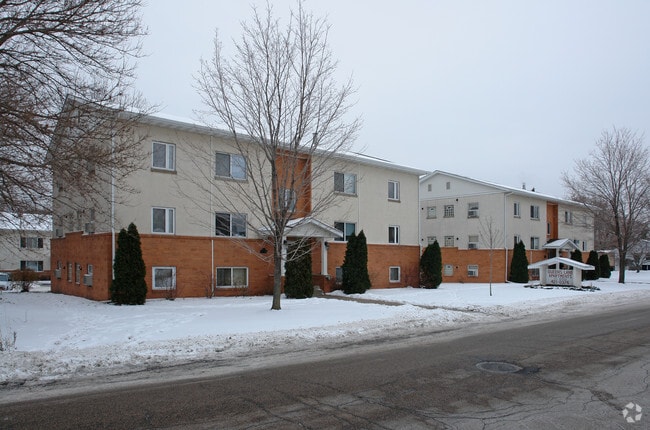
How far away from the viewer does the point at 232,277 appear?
72.5 feet

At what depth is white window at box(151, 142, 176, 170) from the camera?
20.2 m

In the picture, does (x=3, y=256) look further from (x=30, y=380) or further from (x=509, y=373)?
(x=509, y=373)

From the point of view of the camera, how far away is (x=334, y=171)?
2512cm

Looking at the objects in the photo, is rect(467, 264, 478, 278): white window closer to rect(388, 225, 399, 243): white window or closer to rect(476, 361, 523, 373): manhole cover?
rect(388, 225, 399, 243): white window

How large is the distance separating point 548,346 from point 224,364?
639cm

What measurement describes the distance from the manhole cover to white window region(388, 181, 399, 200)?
66.2 feet

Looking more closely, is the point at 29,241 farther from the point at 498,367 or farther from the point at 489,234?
the point at 498,367

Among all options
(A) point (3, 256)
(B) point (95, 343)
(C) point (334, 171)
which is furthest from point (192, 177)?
(A) point (3, 256)

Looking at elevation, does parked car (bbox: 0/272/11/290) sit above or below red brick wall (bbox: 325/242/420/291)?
below

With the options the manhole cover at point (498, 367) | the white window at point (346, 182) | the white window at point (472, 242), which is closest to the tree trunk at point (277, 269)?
the manhole cover at point (498, 367)

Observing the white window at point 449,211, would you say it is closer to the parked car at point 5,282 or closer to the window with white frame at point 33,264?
Result: the parked car at point 5,282

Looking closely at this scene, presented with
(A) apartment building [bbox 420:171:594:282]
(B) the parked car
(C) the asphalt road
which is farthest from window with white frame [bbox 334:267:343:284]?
(B) the parked car

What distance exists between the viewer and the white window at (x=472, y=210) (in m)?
39.0

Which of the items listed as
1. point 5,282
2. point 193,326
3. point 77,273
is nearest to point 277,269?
point 193,326
